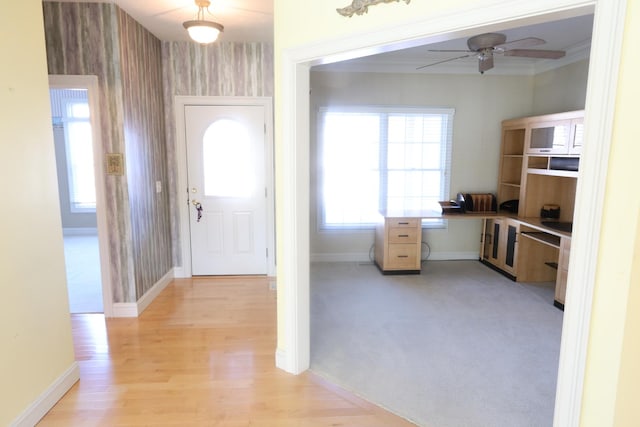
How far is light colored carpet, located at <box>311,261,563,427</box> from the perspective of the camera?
2.34 meters

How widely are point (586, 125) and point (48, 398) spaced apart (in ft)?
9.90

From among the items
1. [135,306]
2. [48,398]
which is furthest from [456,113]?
[48,398]

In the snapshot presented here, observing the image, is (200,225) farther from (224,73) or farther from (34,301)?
(34,301)

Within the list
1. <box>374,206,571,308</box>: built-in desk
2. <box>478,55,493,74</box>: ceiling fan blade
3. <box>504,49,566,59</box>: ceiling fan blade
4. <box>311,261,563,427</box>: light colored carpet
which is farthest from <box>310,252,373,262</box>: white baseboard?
<box>504,49,566,59</box>: ceiling fan blade

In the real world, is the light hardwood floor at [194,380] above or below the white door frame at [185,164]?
below

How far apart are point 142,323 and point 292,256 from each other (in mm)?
1827

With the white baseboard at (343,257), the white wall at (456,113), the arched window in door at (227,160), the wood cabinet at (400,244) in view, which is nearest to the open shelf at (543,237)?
the white wall at (456,113)

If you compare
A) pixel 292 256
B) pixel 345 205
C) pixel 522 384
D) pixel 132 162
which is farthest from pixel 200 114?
pixel 522 384

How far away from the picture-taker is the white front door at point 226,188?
446cm

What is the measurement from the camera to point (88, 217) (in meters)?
7.25

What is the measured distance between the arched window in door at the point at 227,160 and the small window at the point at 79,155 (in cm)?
348

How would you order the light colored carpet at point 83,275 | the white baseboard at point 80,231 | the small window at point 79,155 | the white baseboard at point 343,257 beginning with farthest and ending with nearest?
Result: the white baseboard at point 80,231, the small window at point 79,155, the white baseboard at point 343,257, the light colored carpet at point 83,275

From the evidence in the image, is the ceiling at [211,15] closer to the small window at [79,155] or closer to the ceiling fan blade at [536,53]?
the ceiling fan blade at [536,53]

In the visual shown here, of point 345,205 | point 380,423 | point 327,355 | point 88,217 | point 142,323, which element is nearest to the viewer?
point 380,423
